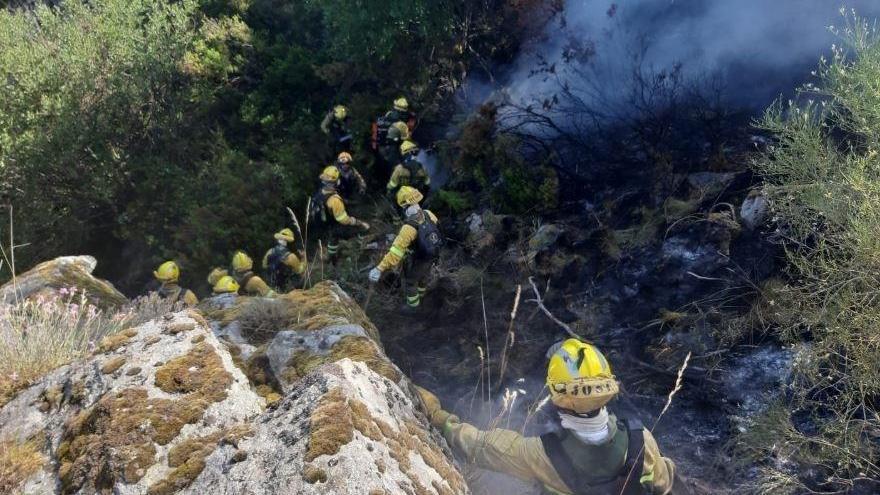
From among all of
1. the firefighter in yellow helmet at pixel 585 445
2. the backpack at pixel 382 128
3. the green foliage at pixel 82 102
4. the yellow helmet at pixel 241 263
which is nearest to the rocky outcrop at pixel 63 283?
the yellow helmet at pixel 241 263

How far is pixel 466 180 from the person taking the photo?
8.34m

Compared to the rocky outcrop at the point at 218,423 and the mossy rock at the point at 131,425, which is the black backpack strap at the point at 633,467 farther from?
the mossy rock at the point at 131,425

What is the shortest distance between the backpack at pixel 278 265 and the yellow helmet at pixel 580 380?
524cm

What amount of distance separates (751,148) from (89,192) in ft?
31.3

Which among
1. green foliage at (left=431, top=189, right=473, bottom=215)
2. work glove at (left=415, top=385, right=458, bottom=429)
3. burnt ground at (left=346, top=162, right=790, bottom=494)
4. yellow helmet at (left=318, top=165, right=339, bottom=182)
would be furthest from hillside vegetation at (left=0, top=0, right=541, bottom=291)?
work glove at (left=415, top=385, right=458, bottom=429)

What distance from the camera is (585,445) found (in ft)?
10.7

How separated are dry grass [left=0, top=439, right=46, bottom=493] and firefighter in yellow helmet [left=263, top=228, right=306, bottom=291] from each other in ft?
14.9

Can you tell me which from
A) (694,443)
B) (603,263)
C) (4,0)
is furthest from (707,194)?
(4,0)

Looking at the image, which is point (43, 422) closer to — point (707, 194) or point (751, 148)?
point (707, 194)

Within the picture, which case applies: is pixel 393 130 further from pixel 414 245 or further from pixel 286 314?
pixel 286 314

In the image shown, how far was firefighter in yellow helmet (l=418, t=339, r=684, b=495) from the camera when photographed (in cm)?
318

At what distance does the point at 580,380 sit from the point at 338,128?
7501 millimetres

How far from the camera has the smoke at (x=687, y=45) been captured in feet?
22.7

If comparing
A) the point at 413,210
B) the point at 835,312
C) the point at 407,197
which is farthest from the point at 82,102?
the point at 835,312
